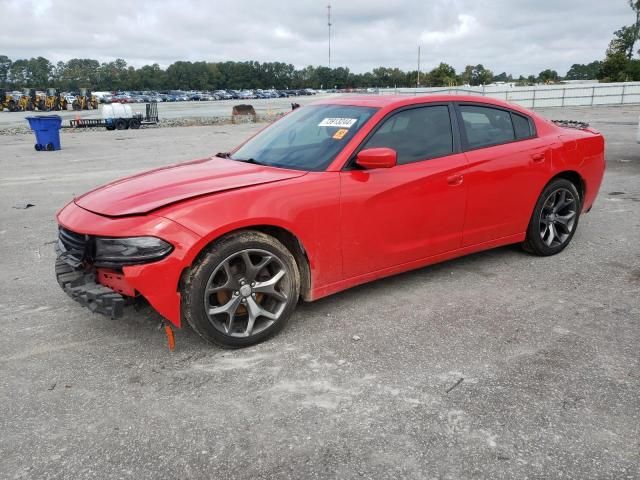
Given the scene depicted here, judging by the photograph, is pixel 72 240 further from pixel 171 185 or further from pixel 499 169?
pixel 499 169

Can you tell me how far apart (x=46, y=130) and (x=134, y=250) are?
15.3 metres

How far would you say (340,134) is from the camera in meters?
4.03

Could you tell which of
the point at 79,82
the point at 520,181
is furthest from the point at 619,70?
the point at 79,82

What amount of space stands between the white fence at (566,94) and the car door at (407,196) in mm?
30076

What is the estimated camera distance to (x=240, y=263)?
349 centimetres

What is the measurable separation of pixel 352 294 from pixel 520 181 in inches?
70.7

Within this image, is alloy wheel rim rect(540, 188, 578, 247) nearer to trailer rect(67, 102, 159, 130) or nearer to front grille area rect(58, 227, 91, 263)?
front grille area rect(58, 227, 91, 263)

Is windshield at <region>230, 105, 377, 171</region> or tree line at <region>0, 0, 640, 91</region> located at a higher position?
tree line at <region>0, 0, 640, 91</region>

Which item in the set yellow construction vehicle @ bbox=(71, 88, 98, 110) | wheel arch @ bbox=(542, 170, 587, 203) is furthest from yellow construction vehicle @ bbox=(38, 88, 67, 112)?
wheel arch @ bbox=(542, 170, 587, 203)

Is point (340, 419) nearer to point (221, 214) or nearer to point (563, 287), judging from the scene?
point (221, 214)

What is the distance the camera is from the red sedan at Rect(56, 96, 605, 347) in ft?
10.6

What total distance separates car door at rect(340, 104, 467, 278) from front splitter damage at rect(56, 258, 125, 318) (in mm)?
1527

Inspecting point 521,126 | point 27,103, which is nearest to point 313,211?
point 521,126

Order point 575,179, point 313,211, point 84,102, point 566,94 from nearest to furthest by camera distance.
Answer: point 313,211
point 575,179
point 566,94
point 84,102
